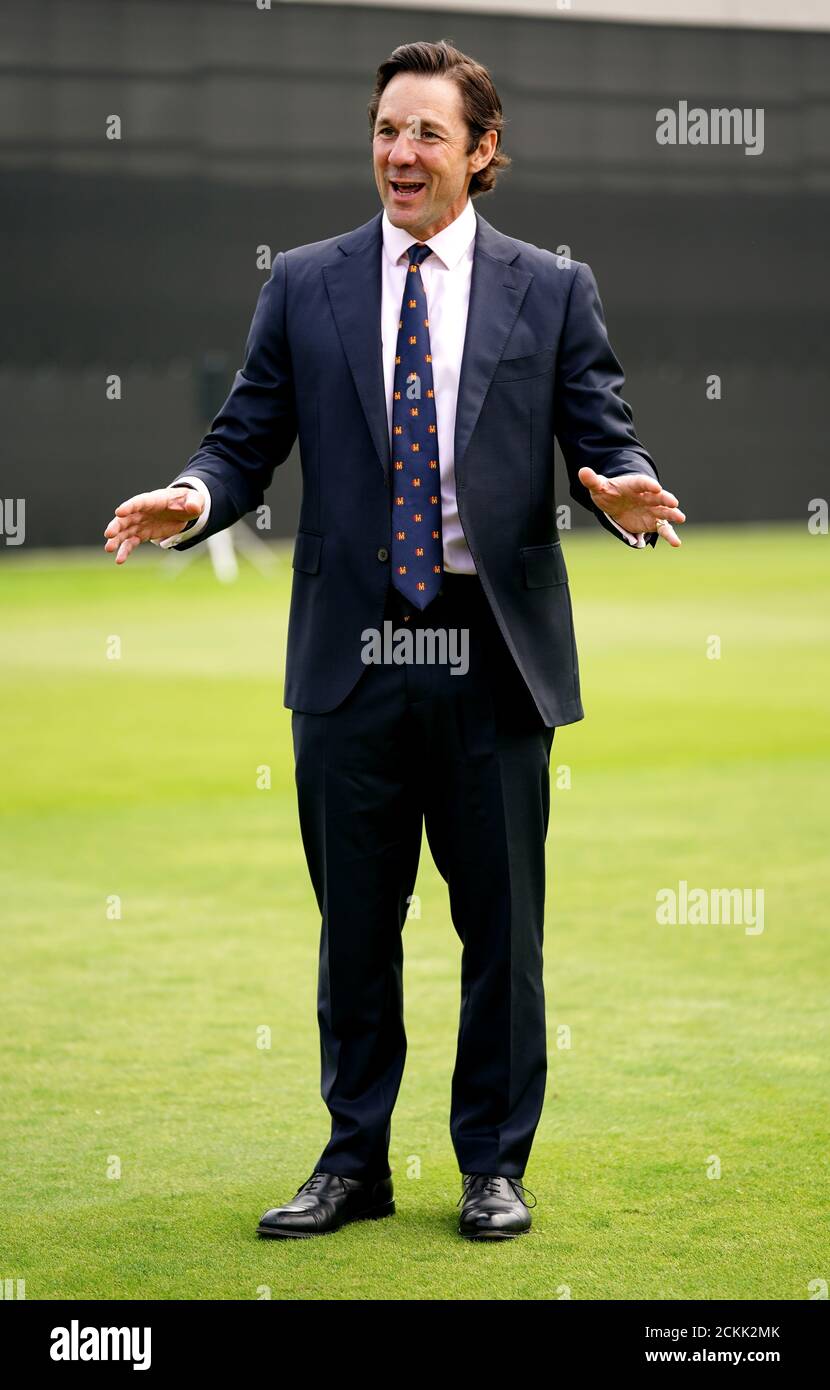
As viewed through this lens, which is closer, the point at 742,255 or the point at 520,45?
the point at 520,45

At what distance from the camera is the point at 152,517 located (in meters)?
2.89

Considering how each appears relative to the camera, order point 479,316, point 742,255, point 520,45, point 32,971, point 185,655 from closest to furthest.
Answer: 1. point 479,316
2. point 32,971
3. point 185,655
4. point 520,45
5. point 742,255

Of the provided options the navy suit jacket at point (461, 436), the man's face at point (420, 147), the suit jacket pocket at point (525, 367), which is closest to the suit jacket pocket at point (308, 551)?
the navy suit jacket at point (461, 436)

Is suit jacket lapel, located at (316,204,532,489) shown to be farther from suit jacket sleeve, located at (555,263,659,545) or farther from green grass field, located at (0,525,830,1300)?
green grass field, located at (0,525,830,1300)

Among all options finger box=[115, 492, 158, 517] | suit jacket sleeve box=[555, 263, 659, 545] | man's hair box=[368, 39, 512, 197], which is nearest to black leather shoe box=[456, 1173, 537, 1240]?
suit jacket sleeve box=[555, 263, 659, 545]

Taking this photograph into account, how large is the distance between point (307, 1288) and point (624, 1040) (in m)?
1.57

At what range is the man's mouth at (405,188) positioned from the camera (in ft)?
9.70

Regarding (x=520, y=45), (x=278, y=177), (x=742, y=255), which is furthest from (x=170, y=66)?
(x=742, y=255)

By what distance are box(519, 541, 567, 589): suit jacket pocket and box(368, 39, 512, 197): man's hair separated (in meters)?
0.63

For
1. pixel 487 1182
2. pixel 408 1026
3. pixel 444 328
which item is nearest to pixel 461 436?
pixel 444 328

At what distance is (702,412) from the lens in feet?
77.6

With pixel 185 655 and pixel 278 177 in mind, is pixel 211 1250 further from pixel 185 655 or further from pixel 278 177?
pixel 278 177

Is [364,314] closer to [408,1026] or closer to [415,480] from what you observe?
[415,480]

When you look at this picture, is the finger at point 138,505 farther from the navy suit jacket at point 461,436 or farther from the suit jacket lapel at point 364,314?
the suit jacket lapel at point 364,314
